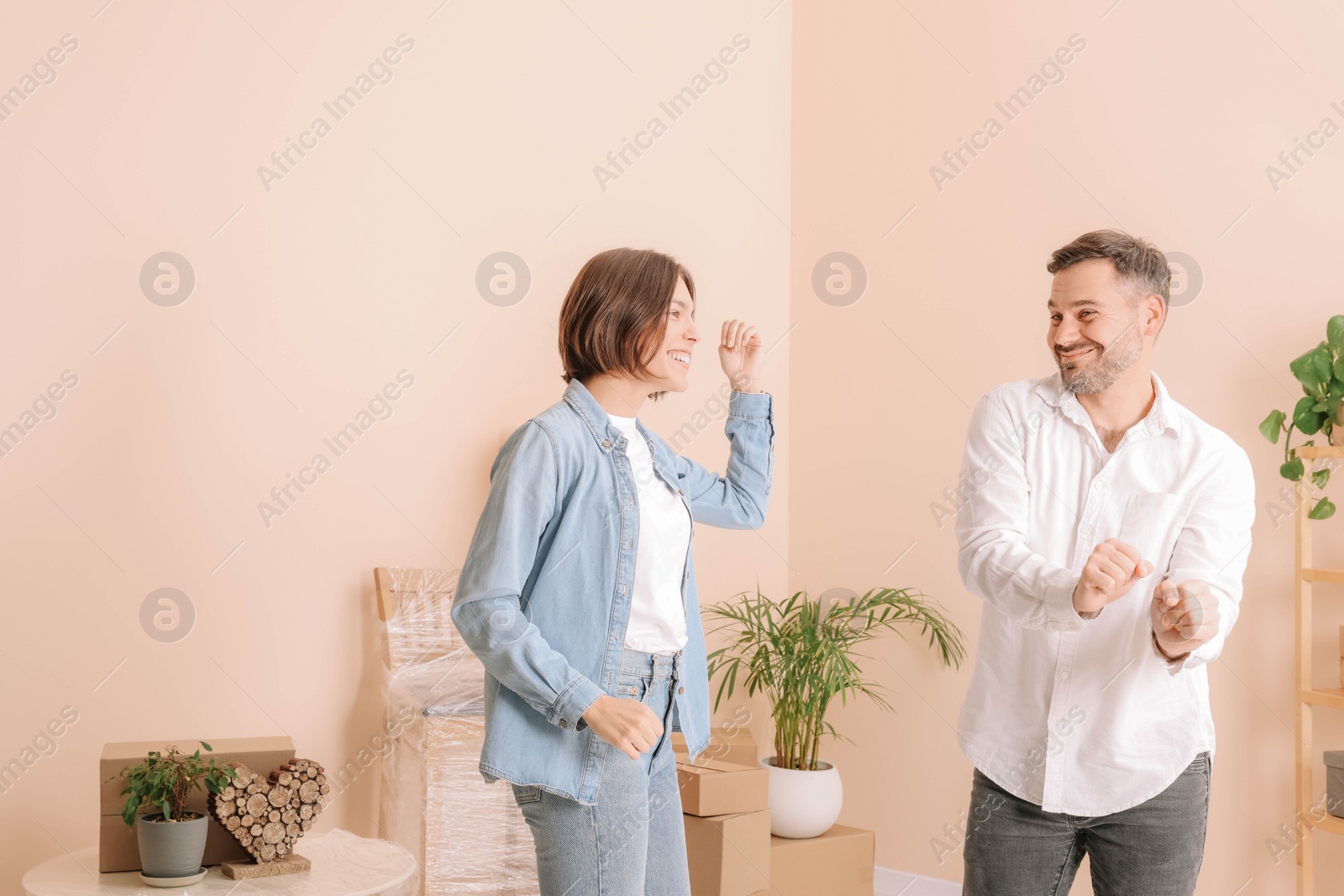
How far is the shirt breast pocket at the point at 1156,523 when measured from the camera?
5.35 ft

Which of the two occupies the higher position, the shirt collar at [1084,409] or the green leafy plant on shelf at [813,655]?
the shirt collar at [1084,409]

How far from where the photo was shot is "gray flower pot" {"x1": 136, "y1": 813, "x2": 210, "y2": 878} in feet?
5.67

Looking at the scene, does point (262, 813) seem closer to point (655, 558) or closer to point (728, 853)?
point (655, 558)

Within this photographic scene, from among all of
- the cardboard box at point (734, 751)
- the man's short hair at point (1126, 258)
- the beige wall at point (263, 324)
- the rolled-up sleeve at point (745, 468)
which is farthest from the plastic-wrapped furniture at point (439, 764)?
the man's short hair at point (1126, 258)

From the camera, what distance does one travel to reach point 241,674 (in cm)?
267

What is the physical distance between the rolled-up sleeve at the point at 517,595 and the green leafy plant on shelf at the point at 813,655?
205 cm

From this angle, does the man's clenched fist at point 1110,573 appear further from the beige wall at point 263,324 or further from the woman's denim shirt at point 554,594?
the beige wall at point 263,324

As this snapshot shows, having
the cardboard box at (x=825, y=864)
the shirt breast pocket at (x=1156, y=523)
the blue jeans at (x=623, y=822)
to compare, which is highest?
the shirt breast pocket at (x=1156, y=523)

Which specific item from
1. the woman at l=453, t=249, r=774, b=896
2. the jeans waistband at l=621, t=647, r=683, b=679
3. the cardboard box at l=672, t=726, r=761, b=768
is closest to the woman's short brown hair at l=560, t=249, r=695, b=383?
the woman at l=453, t=249, r=774, b=896

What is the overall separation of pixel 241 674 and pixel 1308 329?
2.92 m

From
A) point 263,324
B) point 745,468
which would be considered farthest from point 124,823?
point 263,324

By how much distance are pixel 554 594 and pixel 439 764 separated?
4.86 ft

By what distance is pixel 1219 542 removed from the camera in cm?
160

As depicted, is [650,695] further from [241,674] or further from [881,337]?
[881,337]
